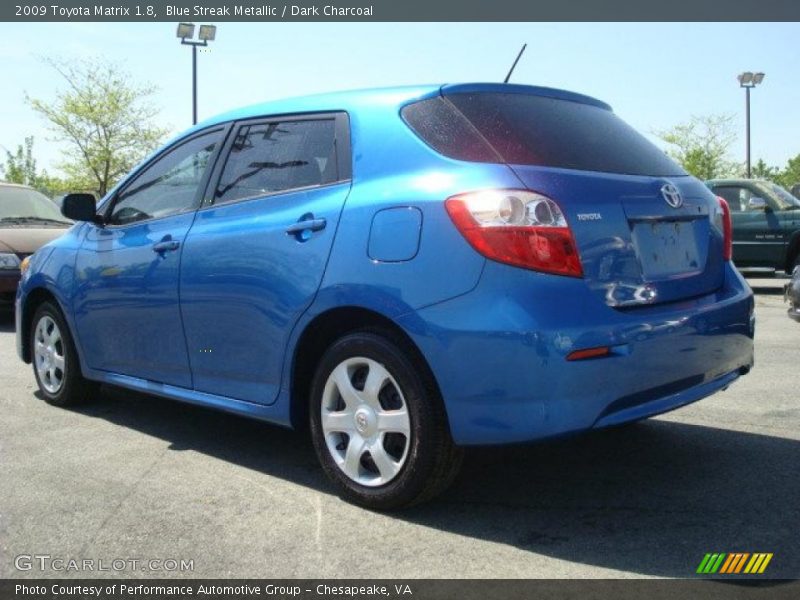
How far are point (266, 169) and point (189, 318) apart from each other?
81 centimetres

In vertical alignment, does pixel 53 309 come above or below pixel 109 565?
above

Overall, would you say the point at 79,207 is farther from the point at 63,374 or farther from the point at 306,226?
the point at 306,226

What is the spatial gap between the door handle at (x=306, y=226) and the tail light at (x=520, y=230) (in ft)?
2.27

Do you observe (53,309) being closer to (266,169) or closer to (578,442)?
(266,169)

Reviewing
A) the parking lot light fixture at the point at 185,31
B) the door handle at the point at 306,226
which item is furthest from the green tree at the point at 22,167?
the door handle at the point at 306,226

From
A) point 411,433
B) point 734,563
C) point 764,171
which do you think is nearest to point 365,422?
point 411,433

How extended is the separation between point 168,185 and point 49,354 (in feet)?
5.34

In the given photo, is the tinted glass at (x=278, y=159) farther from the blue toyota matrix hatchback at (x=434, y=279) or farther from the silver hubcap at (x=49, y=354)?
the silver hubcap at (x=49, y=354)

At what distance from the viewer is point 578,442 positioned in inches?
179

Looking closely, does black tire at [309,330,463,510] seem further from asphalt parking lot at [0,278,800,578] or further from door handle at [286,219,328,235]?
door handle at [286,219,328,235]

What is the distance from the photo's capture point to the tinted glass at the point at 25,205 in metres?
11.3

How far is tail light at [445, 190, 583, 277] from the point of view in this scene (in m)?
3.15

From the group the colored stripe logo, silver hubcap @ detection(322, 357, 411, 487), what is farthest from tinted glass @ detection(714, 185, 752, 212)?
the colored stripe logo

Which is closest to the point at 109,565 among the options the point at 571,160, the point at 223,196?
the point at 223,196
